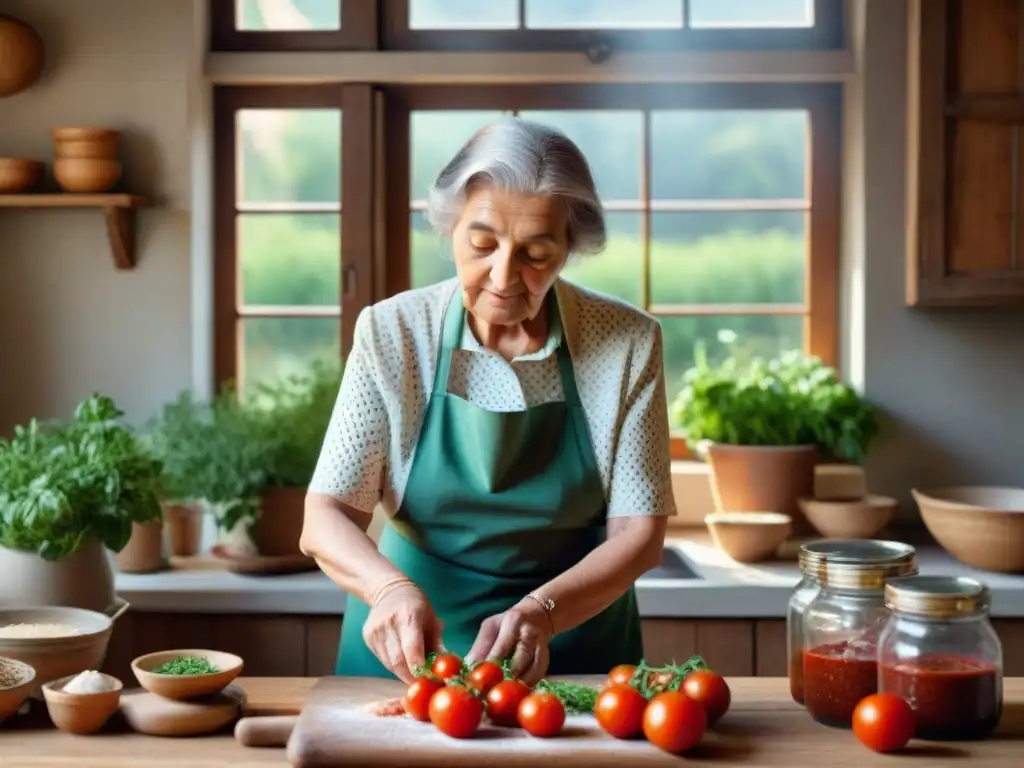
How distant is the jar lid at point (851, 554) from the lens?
171 cm

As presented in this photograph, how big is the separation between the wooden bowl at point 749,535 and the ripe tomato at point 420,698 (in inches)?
57.1

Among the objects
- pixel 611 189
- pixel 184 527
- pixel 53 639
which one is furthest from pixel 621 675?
pixel 611 189

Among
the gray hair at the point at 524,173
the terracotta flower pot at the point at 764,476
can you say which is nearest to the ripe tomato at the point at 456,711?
the gray hair at the point at 524,173

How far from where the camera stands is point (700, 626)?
2826 millimetres

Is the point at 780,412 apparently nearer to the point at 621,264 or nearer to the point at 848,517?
the point at 848,517

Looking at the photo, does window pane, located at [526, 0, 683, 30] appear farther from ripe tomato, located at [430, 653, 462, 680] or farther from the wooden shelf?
Result: ripe tomato, located at [430, 653, 462, 680]

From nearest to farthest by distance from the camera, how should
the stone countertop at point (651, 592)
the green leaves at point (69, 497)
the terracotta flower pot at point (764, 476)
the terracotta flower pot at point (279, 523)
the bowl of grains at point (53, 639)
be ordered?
the bowl of grains at point (53, 639) → the green leaves at point (69, 497) → the stone countertop at point (651, 592) → the terracotta flower pot at point (279, 523) → the terracotta flower pot at point (764, 476)

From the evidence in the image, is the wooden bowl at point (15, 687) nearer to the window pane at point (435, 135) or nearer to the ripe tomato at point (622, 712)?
the ripe tomato at point (622, 712)

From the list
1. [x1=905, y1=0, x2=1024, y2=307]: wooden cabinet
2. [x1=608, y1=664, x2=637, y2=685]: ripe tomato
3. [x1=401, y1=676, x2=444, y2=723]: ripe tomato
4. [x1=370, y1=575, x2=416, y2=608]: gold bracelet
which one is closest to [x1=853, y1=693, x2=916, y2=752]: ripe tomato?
[x1=608, y1=664, x2=637, y2=685]: ripe tomato

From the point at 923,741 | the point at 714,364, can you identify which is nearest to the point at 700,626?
the point at 714,364

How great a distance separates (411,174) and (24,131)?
98 cm

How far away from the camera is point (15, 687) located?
5.98 feet

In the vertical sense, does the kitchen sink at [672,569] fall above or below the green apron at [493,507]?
below

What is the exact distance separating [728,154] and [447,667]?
7.13 ft
